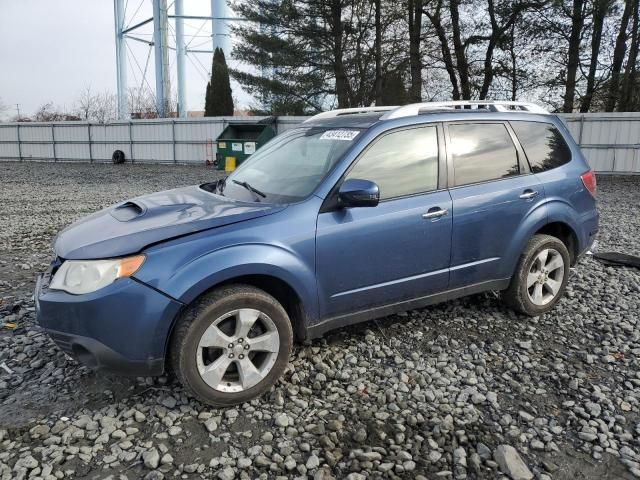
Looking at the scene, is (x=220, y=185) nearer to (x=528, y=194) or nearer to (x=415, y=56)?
(x=528, y=194)

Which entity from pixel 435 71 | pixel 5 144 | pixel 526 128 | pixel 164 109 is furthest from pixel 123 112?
pixel 526 128

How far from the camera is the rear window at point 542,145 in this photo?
4.53 metres

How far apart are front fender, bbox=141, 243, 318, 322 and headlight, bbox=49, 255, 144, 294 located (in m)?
0.17

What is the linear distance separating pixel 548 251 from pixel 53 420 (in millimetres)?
3833

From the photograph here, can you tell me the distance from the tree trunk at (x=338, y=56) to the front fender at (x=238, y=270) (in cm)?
2027

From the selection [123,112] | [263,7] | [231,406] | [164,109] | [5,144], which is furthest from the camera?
[123,112]

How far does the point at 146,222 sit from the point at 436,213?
195 cm

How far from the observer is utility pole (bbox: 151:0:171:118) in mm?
33500

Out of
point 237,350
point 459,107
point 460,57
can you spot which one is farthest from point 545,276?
point 460,57

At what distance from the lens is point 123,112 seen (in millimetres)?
39000

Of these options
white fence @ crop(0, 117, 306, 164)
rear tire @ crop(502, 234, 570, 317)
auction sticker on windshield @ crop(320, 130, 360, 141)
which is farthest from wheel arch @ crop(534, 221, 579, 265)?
white fence @ crop(0, 117, 306, 164)

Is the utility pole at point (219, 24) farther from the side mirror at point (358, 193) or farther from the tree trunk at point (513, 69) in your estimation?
the side mirror at point (358, 193)

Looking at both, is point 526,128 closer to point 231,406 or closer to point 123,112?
point 231,406

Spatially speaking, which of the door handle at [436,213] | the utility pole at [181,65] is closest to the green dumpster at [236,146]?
the door handle at [436,213]
